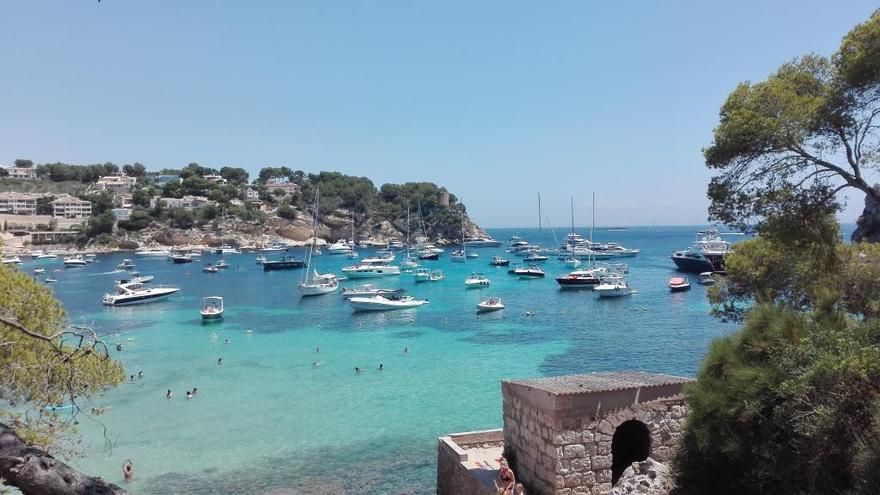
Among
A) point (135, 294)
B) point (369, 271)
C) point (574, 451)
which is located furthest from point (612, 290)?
point (574, 451)

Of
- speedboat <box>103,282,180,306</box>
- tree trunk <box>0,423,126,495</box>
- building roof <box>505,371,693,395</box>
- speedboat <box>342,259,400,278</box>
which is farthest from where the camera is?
speedboat <box>342,259,400,278</box>

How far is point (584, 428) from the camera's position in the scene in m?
11.3

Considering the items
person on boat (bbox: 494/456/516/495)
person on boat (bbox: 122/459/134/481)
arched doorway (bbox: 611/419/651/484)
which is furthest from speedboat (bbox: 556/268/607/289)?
person on boat (bbox: 494/456/516/495)

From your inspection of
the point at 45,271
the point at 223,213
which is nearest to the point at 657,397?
the point at 45,271

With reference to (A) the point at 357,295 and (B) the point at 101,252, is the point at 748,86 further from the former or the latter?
(B) the point at 101,252

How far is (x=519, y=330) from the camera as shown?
132ft

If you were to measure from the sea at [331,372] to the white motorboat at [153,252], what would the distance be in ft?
177

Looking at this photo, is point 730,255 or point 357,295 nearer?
point 730,255

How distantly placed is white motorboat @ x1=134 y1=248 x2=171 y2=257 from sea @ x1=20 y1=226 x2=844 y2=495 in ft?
177

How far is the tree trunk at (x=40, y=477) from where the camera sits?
169 inches

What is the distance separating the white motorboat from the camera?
113438 mm

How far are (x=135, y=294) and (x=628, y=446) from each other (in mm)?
52405

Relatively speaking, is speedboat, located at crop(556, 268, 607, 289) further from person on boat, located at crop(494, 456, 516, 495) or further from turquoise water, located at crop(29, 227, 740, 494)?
person on boat, located at crop(494, 456, 516, 495)

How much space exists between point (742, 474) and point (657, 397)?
323 cm
